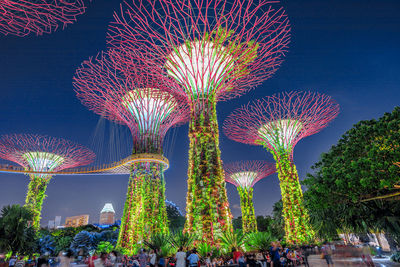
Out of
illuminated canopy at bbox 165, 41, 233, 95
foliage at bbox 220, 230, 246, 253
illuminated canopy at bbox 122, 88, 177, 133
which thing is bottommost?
foliage at bbox 220, 230, 246, 253

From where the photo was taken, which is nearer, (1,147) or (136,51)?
(136,51)

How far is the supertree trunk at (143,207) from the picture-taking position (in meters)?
17.1

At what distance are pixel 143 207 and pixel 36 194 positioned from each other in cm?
1831

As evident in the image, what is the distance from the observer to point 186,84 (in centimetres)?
1384

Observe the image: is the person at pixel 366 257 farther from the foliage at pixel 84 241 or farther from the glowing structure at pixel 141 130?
the foliage at pixel 84 241

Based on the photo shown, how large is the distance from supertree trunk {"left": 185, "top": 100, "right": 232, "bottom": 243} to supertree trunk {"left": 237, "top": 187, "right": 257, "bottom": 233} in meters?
19.6

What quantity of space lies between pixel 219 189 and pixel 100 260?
5.40 m

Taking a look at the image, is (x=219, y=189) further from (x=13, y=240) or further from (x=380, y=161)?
(x=13, y=240)

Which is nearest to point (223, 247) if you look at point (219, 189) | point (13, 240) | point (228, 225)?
point (228, 225)

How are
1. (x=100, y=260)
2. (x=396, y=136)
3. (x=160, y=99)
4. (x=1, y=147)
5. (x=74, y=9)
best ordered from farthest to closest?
(x=1, y=147) → (x=160, y=99) → (x=396, y=136) → (x=100, y=260) → (x=74, y=9)

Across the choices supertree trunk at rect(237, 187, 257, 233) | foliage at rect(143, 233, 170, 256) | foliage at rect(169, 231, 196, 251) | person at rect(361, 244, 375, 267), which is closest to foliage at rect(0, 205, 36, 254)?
foliage at rect(143, 233, 170, 256)

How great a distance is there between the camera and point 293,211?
17078 millimetres

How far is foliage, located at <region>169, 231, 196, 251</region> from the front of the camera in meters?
9.75

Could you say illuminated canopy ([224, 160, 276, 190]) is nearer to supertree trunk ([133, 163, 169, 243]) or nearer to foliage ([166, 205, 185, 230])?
supertree trunk ([133, 163, 169, 243])
